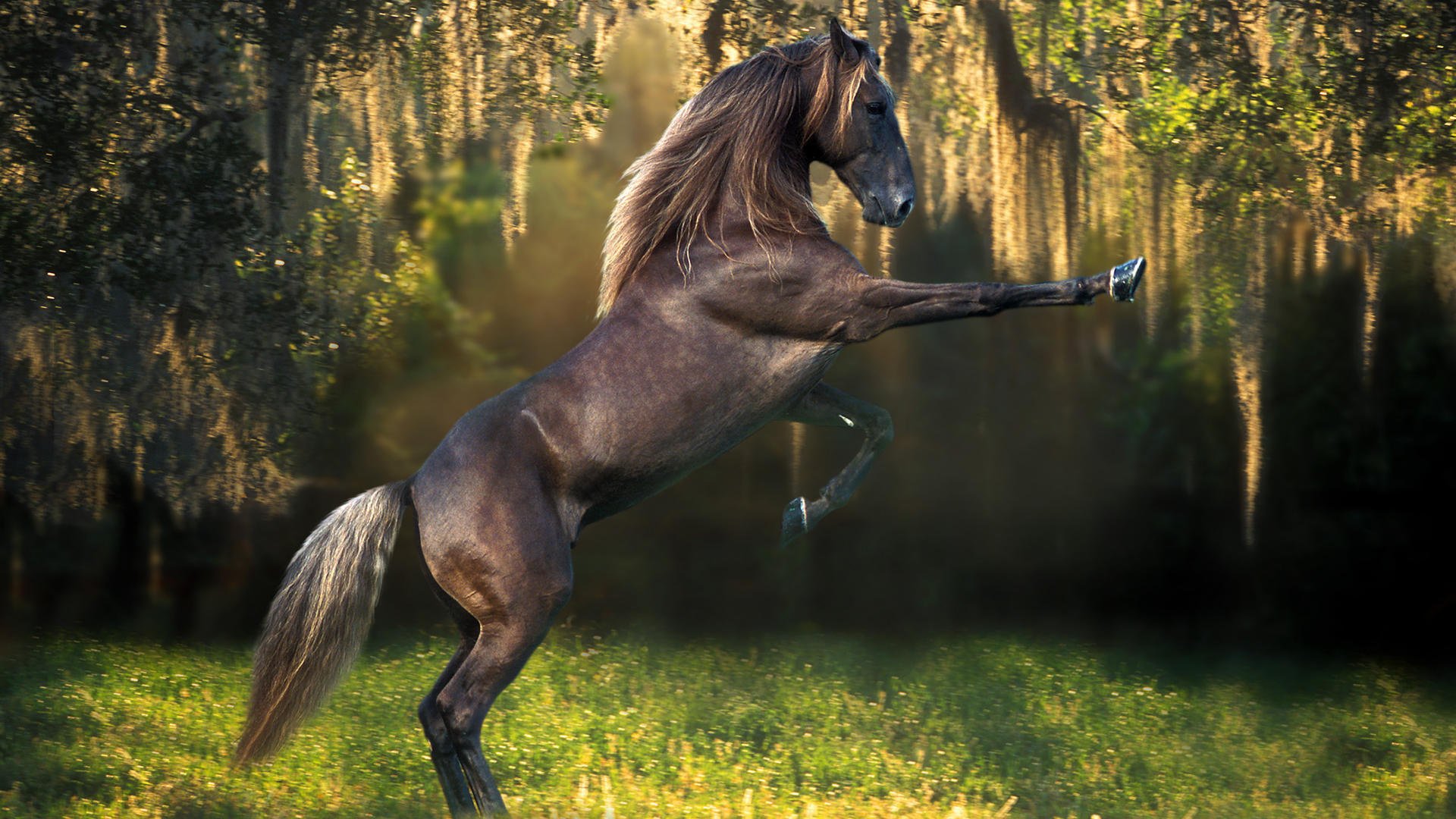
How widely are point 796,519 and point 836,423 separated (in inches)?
13.6

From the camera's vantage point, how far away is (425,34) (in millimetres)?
6734

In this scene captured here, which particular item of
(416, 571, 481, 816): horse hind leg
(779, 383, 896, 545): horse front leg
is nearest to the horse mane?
(779, 383, 896, 545): horse front leg

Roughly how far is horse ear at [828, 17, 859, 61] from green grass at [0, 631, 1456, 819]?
8.47 ft

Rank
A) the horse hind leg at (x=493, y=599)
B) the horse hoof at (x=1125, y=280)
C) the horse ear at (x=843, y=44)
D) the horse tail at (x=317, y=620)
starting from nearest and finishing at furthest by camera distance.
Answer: the horse hoof at (x=1125, y=280) < the horse hind leg at (x=493, y=599) < the horse ear at (x=843, y=44) < the horse tail at (x=317, y=620)

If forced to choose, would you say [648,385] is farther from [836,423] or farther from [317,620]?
[317,620]

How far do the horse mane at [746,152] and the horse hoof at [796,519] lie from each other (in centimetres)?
77

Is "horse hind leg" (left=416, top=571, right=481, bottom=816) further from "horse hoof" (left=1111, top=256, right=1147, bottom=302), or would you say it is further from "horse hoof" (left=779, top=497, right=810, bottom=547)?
"horse hoof" (left=1111, top=256, right=1147, bottom=302)

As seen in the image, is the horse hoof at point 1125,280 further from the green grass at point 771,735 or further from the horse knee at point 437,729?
the green grass at point 771,735

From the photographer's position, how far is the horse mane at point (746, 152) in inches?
140

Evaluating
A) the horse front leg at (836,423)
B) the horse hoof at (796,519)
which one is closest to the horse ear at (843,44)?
the horse front leg at (836,423)

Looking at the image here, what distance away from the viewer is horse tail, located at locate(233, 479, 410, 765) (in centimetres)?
367

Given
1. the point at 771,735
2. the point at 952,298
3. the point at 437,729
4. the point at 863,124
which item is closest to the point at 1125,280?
the point at 952,298

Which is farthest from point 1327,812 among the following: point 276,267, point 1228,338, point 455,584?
point 276,267

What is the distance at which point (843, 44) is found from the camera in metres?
3.56
